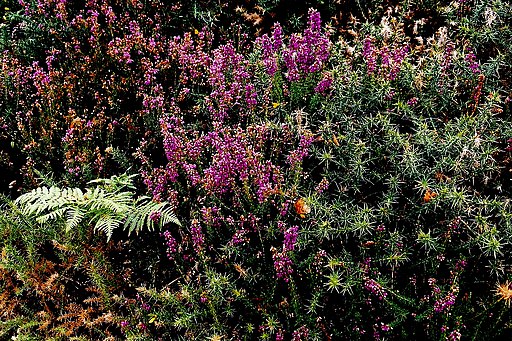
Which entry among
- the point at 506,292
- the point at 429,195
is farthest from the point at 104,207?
the point at 506,292

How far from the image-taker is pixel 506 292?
233cm

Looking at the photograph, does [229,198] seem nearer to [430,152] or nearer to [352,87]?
[352,87]

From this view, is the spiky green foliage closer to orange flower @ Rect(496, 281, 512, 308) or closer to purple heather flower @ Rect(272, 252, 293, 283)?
purple heather flower @ Rect(272, 252, 293, 283)

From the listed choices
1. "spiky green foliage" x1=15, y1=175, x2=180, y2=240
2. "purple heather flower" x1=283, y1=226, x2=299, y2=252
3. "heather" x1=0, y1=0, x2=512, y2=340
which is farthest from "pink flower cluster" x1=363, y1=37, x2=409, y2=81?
"spiky green foliage" x1=15, y1=175, x2=180, y2=240

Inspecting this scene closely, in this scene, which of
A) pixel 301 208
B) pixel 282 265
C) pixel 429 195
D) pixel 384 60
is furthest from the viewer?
pixel 384 60

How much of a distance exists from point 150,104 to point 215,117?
492mm

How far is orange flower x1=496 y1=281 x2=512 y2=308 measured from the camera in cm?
232

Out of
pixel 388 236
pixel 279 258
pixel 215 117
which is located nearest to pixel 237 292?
pixel 279 258

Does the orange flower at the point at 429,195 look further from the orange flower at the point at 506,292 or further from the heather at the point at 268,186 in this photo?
the orange flower at the point at 506,292

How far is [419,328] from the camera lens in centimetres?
271

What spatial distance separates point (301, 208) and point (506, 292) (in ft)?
3.55

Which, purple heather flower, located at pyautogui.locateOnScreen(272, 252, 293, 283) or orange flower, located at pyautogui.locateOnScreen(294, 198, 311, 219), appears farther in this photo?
orange flower, located at pyautogui.locateOnScreen(294, 198, 311, 219)

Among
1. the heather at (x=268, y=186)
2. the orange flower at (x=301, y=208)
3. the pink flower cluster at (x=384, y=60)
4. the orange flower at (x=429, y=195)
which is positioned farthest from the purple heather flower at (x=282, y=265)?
the pink flower cluster at (x=384, y=60)

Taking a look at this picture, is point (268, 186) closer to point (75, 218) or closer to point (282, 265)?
point (282, 265)
